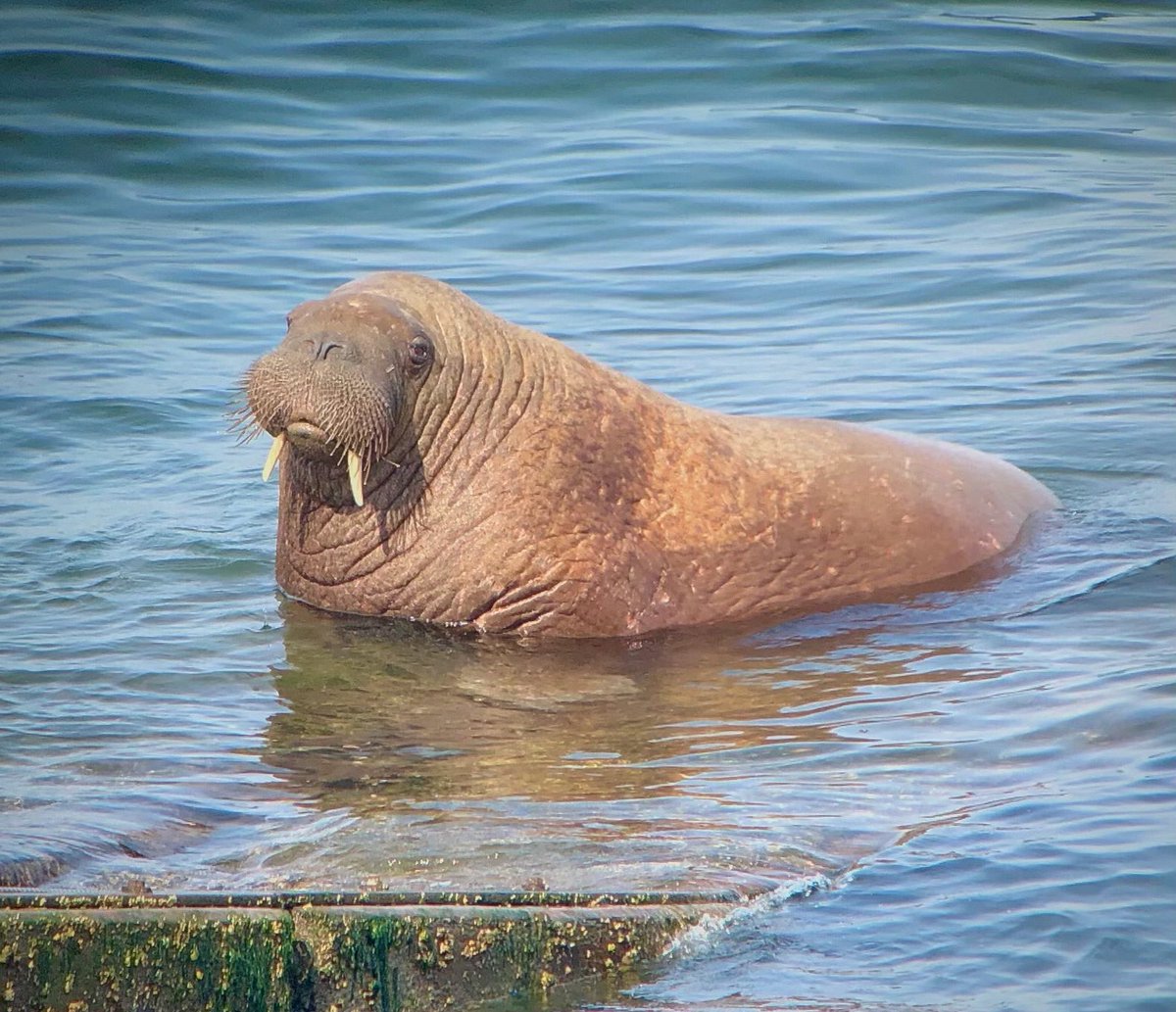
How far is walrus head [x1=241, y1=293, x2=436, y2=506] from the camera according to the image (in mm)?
7719

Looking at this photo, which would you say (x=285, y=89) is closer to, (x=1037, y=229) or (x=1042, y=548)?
(x=1037, y=229)

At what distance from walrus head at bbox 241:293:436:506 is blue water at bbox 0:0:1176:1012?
0.78m

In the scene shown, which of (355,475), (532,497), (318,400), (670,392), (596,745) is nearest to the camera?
(596,745)

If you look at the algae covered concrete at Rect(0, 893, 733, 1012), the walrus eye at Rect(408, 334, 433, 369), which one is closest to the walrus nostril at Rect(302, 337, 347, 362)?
the walrus eye at Rect(408, 334, 433, 369)

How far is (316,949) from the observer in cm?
447

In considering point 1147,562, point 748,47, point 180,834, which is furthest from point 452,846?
point 748,47

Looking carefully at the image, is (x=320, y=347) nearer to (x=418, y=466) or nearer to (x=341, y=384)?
(x=341, y=384)

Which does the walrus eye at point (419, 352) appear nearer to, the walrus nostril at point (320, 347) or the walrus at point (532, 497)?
the walrus at point (532, 497)

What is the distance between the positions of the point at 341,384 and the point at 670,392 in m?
5.02

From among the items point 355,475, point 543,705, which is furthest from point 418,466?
point 543,705

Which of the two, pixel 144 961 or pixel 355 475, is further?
pixel 355 475

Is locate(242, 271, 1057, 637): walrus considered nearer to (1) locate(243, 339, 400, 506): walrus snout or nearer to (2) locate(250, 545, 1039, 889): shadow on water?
(1) locate(243, 339, 400, 506): walrus snout

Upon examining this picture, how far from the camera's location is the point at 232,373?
44.2 feet

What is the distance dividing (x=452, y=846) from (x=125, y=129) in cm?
1664
